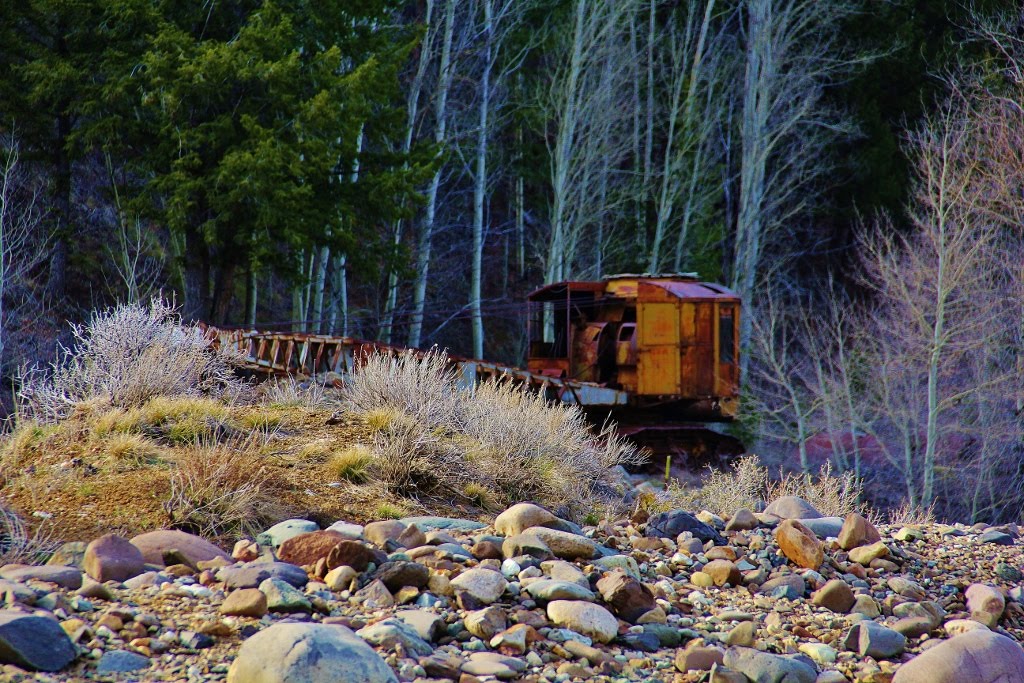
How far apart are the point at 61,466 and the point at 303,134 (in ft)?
43.7

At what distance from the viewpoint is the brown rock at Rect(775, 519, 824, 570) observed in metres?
6.45

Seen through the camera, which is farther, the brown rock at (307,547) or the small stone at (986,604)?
the small stone at (986,604)

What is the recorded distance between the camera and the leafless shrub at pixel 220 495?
620 cm

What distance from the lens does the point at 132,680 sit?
3.90 m

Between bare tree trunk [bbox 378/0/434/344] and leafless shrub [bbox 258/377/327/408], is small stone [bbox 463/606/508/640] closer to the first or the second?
leafless shrub [bbox 258/377/327/408]

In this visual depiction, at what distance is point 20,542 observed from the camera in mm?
5371

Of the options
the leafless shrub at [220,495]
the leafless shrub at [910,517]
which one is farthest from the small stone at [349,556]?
the leafless shrub at [910,517]

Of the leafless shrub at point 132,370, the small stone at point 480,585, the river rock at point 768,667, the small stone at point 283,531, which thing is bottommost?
the river rock at point 768,667

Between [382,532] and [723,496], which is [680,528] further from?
[723,496]

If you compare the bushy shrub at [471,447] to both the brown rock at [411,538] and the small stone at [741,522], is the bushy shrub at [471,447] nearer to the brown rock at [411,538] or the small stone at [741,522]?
the small stone at [741,522]

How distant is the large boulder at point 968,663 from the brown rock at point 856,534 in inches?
80.4

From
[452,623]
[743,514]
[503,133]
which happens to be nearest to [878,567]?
[743,514]

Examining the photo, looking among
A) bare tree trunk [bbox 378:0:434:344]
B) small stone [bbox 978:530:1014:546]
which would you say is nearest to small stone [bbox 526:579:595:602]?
small stone [bbox 978:530:1014:546]

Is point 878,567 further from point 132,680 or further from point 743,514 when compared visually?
point 132,680
